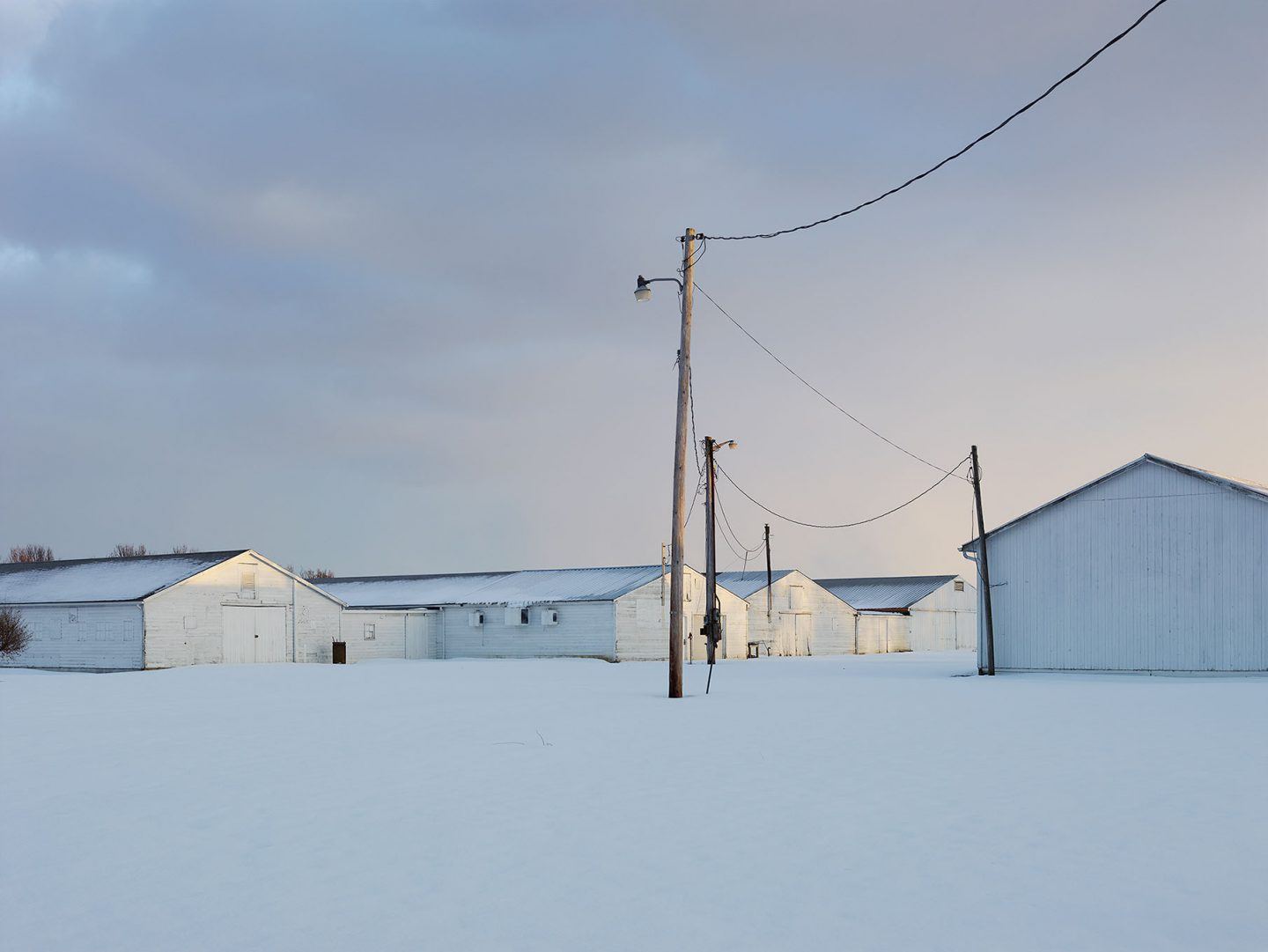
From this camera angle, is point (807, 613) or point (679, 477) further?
point (807, 613)

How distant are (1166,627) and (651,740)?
73.4 ft

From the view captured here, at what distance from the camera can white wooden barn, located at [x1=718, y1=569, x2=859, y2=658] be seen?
61750mm

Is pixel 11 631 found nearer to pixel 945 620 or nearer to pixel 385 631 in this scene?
pixel 385 631

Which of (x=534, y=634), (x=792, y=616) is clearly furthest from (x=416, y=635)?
(x=792, y=616)

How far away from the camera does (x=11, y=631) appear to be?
1687 inches

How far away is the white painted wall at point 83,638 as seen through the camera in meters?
41.8

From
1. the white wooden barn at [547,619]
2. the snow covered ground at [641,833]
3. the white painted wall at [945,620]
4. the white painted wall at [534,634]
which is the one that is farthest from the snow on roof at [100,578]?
the white painted wall at [945,620]

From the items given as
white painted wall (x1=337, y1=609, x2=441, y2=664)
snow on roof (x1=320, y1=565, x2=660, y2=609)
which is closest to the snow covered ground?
white painted wall (x1=337, y1=609, x2=441, y2=664)

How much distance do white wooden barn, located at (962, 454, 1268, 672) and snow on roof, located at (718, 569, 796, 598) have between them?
2719 cm

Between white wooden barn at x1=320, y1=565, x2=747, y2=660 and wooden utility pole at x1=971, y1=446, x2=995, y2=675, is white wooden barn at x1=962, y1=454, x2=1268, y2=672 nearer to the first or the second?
wooden utility pole at x1=971, y1=446, x2=995, y2=675

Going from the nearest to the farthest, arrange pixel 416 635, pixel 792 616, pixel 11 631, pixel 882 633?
pixel 11 631 → pixel 416 635 → pixel 792 616 → pixel 882 633

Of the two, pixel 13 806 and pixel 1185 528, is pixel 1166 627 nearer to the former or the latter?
pixel 1185 528

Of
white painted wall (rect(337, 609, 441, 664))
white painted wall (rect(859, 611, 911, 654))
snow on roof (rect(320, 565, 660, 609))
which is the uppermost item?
snow on roof (rect(320, 565, 660, 609))

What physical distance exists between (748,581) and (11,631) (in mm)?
39381
